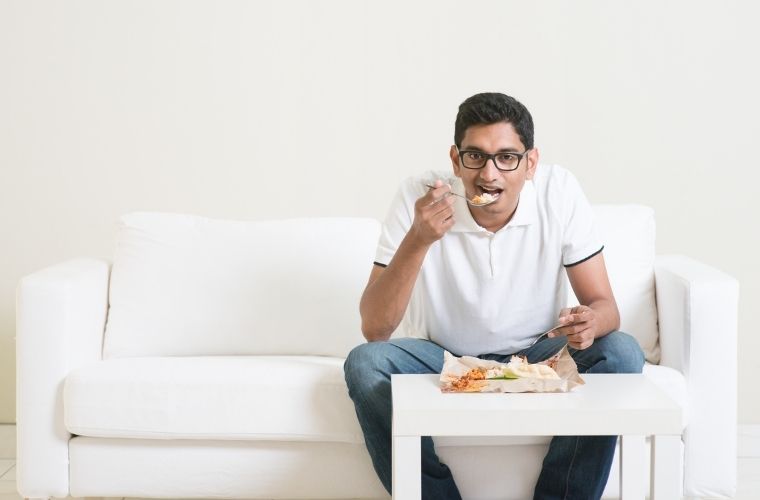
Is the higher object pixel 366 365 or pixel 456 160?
pixel 456 160

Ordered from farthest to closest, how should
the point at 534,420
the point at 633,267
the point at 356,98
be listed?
the point at 356,98
the point at 633,267
the point at 534,420

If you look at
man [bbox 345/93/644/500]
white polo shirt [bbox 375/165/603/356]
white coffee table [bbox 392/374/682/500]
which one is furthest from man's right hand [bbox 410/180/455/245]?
white coffee table [bbox 392/374/682/500]

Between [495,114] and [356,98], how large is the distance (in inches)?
46.7

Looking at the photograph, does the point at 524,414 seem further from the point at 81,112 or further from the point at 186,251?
the point at 81,112

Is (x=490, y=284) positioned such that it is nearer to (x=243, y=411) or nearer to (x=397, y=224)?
(x=397, y=224)

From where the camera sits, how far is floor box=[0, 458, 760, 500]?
2.95 meters

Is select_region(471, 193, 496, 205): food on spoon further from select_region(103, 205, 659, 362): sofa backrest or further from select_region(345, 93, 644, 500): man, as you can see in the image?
select_region(103, 205, 659, 362): sofa backrest

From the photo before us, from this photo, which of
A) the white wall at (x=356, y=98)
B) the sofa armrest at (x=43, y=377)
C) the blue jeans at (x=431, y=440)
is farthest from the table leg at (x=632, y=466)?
the white wall at (x=356, y=98)

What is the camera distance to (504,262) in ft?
8.14

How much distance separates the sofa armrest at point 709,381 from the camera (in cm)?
251

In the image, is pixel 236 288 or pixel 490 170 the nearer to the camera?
pixel 490 170

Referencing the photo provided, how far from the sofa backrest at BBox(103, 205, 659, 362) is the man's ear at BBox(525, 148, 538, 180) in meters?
0.49

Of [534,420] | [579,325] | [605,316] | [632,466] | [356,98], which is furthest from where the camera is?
[356,98]

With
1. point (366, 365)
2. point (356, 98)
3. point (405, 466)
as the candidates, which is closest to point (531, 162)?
point (366, 365)
